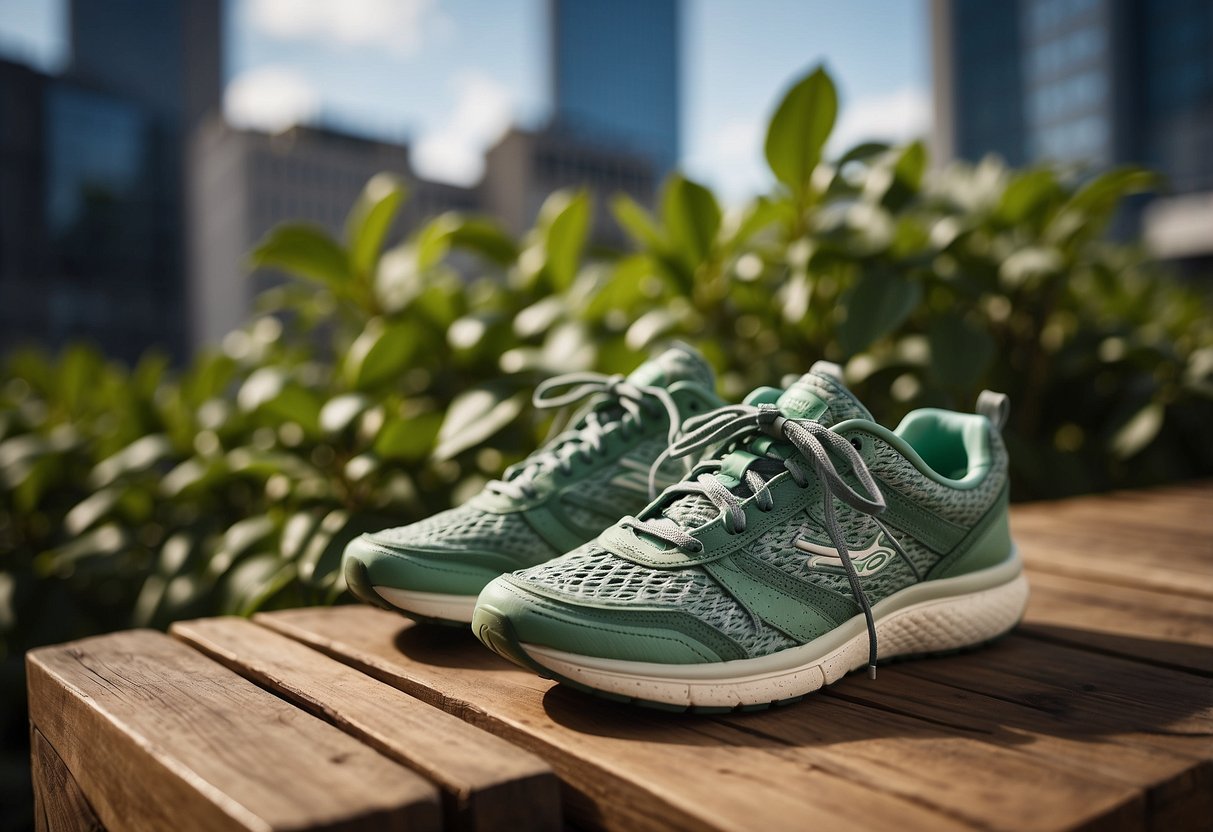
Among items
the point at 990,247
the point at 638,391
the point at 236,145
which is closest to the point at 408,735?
the point at 638,391

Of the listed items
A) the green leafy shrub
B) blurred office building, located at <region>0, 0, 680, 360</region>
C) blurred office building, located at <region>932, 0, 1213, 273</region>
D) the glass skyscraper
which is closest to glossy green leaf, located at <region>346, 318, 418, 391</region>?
the green leafy shrub

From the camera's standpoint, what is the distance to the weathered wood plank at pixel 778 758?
0.56m

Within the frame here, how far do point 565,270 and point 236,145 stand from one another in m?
59.0

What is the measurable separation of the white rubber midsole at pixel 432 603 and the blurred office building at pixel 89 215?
48.8 metres

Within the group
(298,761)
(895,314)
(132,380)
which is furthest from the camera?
(132,380)

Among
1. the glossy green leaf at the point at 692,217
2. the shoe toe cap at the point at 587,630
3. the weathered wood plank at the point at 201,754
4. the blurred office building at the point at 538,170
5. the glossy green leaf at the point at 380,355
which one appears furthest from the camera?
the blurred office building at the point at 538,170

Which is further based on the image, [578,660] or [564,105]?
[564,105]

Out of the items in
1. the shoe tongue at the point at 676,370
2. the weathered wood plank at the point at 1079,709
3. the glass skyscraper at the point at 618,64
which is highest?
the glass skyscraper at the point at 618,64

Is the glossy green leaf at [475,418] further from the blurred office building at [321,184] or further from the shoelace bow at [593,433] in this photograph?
the blurred office building at [321,184]

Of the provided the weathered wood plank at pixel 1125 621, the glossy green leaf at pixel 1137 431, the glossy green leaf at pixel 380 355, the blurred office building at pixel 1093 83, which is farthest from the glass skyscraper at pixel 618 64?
the weathered wood plank at pixel 1125 621

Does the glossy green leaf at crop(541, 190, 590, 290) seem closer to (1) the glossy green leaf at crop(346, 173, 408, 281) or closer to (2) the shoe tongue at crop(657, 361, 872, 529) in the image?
(1) the glossy green leaf at crop(346, 173, 408, 281)

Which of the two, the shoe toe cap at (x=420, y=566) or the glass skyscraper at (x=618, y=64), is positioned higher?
the glass skyscraper at (x=618, y=64)

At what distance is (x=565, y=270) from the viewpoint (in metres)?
1.99

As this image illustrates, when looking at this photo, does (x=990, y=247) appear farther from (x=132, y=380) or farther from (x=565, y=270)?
(x=132, y=380)
